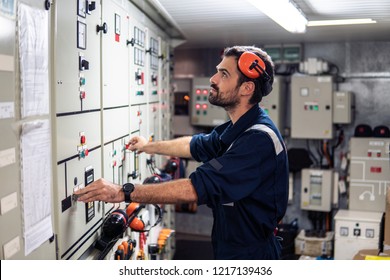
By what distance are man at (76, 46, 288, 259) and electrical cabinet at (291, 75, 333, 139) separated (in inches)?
133

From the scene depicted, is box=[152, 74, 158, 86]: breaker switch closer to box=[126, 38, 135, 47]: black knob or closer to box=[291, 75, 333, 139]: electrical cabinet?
box=[126, 38, 135, 47]: black knob

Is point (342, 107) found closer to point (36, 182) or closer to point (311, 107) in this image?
point (311, 107)

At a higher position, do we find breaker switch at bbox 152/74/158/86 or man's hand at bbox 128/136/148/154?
breaker switch at bbox 152/74/158/86

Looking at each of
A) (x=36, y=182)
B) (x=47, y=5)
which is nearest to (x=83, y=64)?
(x=47, y=5)

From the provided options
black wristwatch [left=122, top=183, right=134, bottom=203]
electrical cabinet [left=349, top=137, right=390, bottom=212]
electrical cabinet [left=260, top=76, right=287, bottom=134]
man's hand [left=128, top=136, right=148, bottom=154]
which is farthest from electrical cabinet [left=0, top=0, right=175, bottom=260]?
electrical cabinet [left=349, top=137, right=390, bottom=212]

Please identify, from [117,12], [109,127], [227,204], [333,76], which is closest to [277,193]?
[227,204]

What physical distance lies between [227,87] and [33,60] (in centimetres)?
105

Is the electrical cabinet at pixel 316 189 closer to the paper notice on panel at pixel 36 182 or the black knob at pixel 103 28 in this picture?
the black knob at pixel 103 28

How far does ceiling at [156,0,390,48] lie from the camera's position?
12.0 ft

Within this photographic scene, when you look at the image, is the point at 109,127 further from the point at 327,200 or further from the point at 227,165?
the point at 327,200

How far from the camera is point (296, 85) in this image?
5953 millimetres

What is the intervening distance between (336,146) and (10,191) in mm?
5084

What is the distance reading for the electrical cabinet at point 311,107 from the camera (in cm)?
585

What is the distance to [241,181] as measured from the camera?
2213mm
